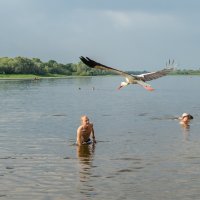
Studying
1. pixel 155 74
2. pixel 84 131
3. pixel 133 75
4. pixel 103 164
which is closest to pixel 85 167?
pixel 103 164

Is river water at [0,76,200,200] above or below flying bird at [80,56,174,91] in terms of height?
below

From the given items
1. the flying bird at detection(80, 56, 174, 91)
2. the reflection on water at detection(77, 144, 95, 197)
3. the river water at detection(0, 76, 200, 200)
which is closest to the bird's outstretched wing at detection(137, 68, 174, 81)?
the flying bird at detection(80, 56, 174, 91)

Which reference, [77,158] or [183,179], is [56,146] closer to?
[77,158]

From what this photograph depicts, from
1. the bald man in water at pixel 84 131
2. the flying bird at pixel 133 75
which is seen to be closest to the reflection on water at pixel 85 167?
the bald man in water at pixel 84 131

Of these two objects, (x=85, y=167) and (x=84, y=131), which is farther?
(x=84, y=131)

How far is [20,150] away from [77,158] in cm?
325

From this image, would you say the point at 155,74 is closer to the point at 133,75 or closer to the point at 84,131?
the point at 133,75

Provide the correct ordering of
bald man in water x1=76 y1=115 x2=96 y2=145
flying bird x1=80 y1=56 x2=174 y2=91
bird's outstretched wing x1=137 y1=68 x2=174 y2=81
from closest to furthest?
flying bird x1=80 y1=56 x2=174 y2=91 → bird's outstretched wing x1=137 y1=68 x2=174 y2=81 → bald man in water x1=76 y1=115 x2=96 y2=145

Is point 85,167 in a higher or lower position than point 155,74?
lower

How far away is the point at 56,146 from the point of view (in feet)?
75.0

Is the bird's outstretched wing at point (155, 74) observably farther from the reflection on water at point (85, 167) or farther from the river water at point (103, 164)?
the reflection on water at point (85, 167)

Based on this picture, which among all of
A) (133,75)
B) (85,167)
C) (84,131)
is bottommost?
(85,167)

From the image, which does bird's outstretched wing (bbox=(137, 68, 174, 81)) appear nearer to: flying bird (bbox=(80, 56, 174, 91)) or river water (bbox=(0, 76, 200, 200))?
flying bird (bbox=(80, 56, 174, 91))

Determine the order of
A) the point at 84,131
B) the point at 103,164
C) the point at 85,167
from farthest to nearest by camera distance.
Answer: the point at 84,131
the point at 103,164
the point at 85,167
